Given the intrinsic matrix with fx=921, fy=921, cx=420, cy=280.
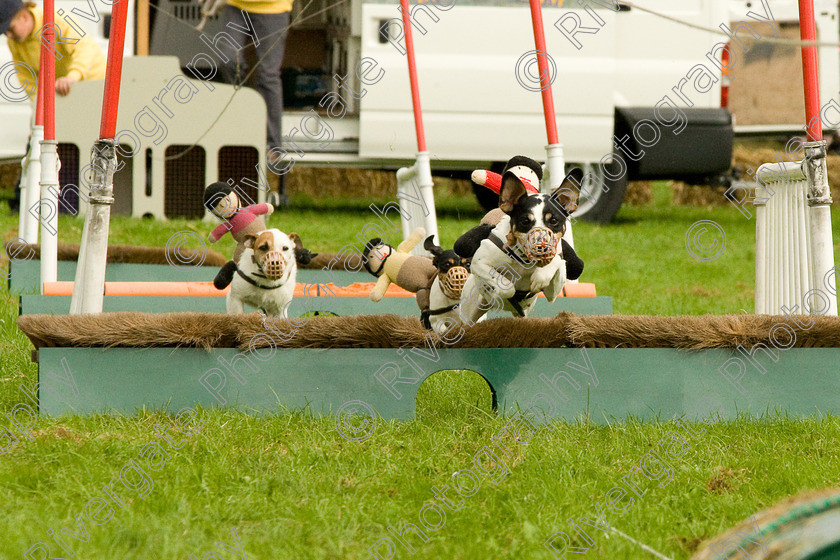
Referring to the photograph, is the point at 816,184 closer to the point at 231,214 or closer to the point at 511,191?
the point at 511,191

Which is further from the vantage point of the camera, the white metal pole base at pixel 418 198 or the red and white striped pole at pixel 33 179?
the red and white striped pole at pixel 33 179

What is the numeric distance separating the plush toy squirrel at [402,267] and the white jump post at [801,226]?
43.6 inches

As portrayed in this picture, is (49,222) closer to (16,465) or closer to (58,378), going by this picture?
(58,378)

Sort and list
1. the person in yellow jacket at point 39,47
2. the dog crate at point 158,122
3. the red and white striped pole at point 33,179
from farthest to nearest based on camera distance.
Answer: the dog crate at point 158,122, the person in yellow jacket at point 39,47, the red and white striped pole at point 33,179

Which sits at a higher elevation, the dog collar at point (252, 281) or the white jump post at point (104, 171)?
the white jump post at point (104, 171)

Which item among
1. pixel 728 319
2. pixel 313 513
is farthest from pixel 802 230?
pixel 313 513

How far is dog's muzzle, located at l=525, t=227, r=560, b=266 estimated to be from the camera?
204 centimetres

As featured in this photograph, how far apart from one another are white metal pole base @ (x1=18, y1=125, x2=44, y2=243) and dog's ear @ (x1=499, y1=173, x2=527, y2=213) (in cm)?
256

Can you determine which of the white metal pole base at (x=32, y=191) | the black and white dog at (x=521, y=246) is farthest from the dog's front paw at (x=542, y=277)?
the white metal pole base at (x=32, y=191)

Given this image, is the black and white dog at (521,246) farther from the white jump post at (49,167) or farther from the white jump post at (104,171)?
the white jump post at (49,167)

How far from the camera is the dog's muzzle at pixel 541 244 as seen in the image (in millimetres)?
2039

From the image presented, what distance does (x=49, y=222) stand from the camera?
3.49 meters

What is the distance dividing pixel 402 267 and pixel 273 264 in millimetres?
356

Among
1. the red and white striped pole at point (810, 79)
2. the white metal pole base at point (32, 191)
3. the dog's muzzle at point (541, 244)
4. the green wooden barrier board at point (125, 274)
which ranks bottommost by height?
the green wooden barrier board at point (125, 274)
